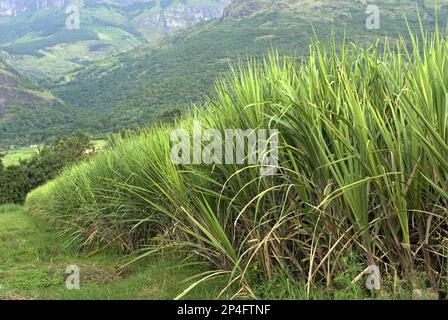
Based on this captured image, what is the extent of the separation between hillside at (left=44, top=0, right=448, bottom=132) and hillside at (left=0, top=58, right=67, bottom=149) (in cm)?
803

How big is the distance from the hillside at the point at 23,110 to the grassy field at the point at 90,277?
316 ft

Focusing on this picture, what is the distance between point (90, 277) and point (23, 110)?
12837cm

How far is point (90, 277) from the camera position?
214 inches

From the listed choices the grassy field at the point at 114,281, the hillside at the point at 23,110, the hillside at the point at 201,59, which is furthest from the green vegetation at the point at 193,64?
the grassy field at the point at 114,281

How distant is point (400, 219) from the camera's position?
2383mm

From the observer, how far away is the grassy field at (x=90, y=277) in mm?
4145

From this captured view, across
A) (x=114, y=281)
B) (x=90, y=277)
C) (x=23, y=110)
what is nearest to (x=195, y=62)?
(x=23, y=110)

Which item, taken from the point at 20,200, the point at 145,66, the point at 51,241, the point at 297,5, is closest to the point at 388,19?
the point at 297,5

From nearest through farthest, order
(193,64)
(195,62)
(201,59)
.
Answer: (193,64) < (195,62) < (201,59)

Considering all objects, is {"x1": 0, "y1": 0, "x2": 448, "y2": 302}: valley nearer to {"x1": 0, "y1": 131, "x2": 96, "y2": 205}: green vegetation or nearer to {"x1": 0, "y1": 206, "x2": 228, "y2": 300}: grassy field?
{"x1": 0, "y1": 206, "x2": 228, "y2": 300}: grassy field

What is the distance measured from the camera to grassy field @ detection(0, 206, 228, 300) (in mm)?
4145

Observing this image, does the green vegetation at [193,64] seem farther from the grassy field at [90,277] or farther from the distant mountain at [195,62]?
the grassy field at [90,277]

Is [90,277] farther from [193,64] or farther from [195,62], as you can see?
[195,62]

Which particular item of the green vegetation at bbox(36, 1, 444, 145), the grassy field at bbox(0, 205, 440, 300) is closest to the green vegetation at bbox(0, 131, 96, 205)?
the grassy field at bbox(0, 205, 440, 300)
